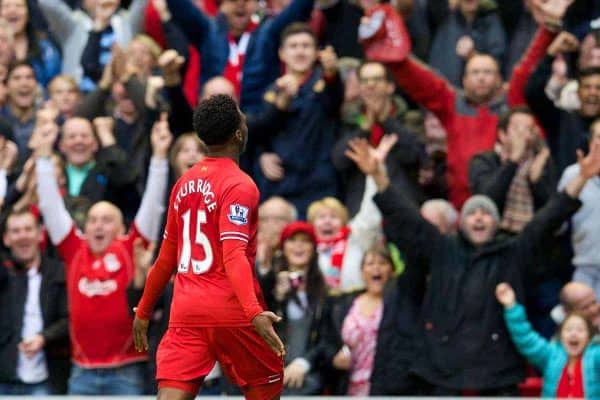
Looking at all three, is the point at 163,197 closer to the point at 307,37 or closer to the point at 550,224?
the point at 307,37

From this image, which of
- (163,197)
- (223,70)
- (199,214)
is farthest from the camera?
(223,70)

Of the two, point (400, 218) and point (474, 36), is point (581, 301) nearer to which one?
point (400, 218)

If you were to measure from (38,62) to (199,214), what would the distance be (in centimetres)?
744

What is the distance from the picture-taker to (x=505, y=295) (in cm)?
1112

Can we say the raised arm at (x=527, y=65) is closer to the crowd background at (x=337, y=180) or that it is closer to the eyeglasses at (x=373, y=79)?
the crowd background at (x=337, y=180)

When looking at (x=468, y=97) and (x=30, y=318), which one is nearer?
(x=30, y=318)

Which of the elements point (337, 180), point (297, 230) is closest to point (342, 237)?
point (297, 230)

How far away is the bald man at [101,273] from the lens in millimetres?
11516

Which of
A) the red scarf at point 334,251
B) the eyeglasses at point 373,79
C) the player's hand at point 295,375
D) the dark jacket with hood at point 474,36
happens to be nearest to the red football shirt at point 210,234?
the player's hand at point 295,375

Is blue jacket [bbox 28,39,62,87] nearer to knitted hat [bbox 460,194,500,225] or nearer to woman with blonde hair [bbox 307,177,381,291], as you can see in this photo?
woman with blonde hair [bbox 307,177,381,291]

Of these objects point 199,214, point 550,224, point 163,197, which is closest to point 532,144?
point 550,224

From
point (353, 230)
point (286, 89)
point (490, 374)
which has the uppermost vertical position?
point (286, 89)

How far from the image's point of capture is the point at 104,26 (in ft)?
48.1

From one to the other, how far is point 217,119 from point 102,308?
3972mm
